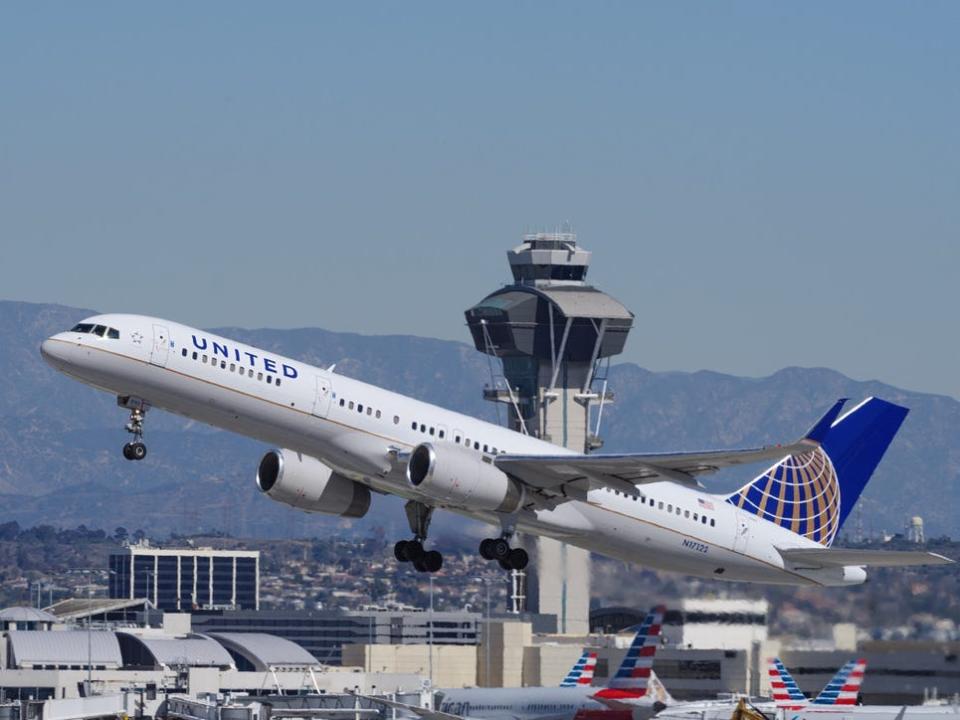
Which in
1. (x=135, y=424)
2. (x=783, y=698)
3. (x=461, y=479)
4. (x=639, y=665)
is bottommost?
(x=783, y=698)

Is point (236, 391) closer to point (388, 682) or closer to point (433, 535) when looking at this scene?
point (433, 535)

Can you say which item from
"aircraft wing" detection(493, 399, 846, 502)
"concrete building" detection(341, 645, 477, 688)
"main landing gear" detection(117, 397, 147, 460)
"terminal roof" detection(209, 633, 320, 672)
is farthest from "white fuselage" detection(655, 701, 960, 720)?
"terminal roof" detection(209, 633, 320, 672)

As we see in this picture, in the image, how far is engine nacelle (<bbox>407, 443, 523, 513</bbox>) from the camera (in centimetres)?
5547

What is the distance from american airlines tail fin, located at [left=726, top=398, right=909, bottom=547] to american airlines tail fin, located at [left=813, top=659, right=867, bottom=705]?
691 centimetres

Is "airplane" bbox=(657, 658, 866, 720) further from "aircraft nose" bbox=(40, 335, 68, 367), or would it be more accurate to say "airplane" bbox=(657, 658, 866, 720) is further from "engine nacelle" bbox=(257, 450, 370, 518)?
"aircraft nose" bbox=(40, 335, 68, 367)

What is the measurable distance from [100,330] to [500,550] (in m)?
11.8

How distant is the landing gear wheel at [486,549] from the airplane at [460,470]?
99 millimetres

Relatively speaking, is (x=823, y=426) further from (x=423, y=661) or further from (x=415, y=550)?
(x=423, y=661)

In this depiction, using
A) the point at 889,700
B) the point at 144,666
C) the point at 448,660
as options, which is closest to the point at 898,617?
the point at 889,700

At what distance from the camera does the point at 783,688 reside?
2323 inches

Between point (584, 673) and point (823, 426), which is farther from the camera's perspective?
point (584, 673)

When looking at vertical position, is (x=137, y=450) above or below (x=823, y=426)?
below

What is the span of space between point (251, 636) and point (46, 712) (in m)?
76.0

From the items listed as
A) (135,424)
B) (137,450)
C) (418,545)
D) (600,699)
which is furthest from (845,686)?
(135,424)
